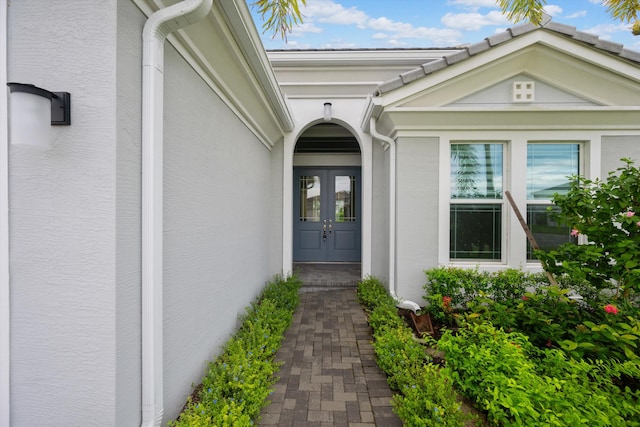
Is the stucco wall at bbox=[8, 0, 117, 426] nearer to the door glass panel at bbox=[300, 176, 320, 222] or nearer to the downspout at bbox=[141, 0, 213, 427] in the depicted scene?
the downspout at bbox=[141, 0, 213, 427]

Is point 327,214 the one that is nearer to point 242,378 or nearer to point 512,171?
point 512,171

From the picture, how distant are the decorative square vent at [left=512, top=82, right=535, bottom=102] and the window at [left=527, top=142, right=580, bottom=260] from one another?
2.33ft

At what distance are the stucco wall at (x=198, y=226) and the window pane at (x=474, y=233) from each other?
3.28 m

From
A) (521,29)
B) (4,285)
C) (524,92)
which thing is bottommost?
(4,285)

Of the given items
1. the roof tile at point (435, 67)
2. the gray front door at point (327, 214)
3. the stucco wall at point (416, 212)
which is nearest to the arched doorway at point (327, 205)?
the gray front door at point (327, 214)

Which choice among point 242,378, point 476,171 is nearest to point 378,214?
Result: point 476,171

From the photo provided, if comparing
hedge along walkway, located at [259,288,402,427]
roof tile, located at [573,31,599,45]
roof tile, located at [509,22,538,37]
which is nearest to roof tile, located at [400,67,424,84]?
roof tile, located at [509,22,538,37]

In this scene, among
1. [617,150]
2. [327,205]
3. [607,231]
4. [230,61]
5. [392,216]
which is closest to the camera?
[230,61]

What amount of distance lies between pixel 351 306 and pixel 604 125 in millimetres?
4784

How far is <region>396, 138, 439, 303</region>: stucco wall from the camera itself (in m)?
4.42

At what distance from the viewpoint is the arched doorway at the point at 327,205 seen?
7.92m

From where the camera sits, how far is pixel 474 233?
4.50 meters

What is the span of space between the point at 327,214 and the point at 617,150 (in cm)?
580

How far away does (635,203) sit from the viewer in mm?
2889
